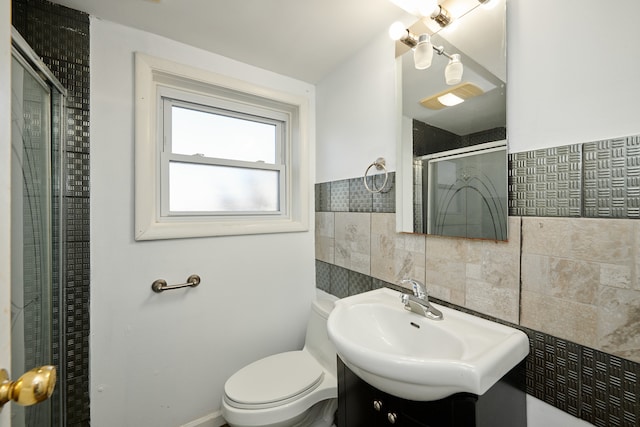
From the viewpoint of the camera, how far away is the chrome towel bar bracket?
4.39ft

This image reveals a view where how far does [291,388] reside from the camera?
3.95 feet

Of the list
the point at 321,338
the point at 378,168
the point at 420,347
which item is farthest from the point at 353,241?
the point at 420,347

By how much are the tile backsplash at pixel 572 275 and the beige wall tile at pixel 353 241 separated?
47 centimetres

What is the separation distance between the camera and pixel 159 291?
1340 millimetres

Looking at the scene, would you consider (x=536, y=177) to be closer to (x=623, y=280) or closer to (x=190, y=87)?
(x=623, y=280)

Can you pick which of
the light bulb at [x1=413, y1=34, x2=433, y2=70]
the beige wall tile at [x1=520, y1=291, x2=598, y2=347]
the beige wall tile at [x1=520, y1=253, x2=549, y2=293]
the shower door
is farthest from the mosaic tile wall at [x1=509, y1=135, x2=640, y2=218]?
the shower door

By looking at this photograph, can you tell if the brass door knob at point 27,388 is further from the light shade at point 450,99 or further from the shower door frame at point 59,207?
the light shade at point 450,99

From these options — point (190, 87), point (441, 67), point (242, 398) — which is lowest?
point (242, 398)

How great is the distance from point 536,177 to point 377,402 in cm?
88

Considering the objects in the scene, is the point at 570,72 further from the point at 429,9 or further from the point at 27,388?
the point at 27,388

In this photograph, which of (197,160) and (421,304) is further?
(197,160)

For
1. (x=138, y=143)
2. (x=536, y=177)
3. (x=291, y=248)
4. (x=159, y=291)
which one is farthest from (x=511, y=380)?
(x=138, y=143)

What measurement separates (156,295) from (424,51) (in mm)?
1645

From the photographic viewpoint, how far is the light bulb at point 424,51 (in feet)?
3.37
